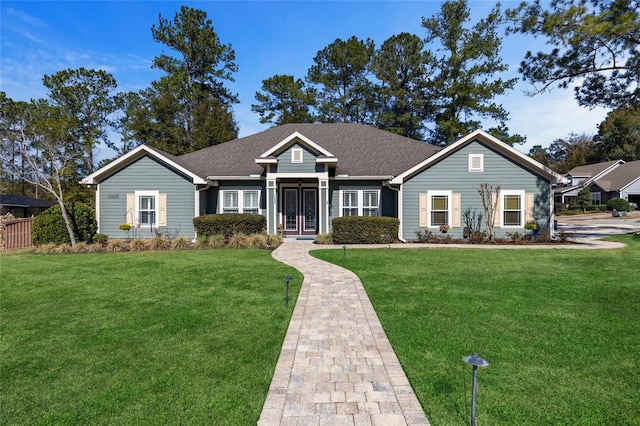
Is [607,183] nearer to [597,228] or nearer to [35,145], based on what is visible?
[597,228]

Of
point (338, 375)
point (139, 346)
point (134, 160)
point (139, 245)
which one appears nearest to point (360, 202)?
point (139, 245)

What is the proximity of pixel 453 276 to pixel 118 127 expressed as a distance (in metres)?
37.3

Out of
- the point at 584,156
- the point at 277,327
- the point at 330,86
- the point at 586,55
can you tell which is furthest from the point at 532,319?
the point at 584,156

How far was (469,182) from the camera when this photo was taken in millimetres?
16250

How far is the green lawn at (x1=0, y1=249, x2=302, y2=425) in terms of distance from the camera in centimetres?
326

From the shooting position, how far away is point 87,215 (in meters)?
15.9

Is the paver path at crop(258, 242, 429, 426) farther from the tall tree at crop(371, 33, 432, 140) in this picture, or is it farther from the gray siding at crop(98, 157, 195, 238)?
the tall tree at crop(371, 33, 432, 140)

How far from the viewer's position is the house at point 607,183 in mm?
42594

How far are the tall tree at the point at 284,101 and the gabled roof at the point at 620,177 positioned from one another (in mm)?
40960

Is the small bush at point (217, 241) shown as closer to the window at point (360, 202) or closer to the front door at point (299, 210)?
the front door at point (299, 210)

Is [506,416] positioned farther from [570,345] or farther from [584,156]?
[584,156]

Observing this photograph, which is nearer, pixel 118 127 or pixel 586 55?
pixel 586 55

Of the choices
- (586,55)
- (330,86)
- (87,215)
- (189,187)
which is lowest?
(87,215)

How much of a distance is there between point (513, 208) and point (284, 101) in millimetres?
26030
